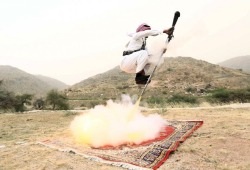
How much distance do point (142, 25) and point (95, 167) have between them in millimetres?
4273

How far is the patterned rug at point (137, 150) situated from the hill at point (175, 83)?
40.5 m

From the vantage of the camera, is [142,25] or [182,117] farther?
[182,117]

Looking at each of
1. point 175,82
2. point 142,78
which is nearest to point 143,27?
point 142,78

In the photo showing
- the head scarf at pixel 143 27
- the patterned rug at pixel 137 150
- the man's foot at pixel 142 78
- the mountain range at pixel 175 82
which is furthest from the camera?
the mountain range at pixel 175 82

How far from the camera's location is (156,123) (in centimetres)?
1135

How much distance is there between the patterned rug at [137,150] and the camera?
25.3 feet

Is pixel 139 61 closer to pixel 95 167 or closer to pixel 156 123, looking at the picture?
pixel 156 123

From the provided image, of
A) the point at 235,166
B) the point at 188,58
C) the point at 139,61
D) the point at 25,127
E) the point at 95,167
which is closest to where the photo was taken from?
the point at 235,166

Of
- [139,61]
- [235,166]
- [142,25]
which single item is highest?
[142,25]

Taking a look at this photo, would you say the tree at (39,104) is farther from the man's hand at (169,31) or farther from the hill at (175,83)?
the man's hand at (169,31)

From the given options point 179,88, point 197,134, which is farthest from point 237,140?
point 179,88

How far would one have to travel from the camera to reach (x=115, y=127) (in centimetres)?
1009

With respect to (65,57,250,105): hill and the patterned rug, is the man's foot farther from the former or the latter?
(65,57,250,105): hill

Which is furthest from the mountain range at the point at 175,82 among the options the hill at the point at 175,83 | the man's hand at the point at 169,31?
the man's hand at the point at 169,31
